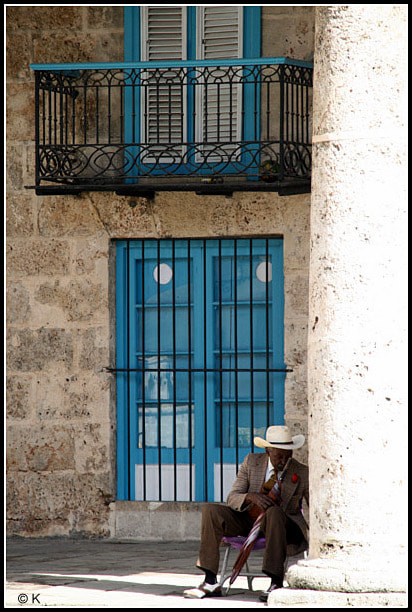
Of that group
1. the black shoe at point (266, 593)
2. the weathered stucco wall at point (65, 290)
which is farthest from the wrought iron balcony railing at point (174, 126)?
the black shoe at point (266, 593)

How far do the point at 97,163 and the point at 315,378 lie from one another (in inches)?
208

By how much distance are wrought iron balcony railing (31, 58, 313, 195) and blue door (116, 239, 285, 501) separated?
0.76m

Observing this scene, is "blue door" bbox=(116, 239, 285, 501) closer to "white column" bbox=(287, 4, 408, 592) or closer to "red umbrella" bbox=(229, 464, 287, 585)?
"red umbrella" bbox=(229, 464, 287, 585)

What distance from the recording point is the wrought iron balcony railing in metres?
9.98

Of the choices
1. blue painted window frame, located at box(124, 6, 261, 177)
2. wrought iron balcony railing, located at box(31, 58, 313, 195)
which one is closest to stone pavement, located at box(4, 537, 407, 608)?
wrought iron balcony railing, located at box(31, 58, 313, 195)

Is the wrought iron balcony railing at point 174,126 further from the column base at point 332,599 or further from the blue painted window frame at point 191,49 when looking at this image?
the column base at point 332,599

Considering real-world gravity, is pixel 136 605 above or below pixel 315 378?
below

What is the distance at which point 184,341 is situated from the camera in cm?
1070

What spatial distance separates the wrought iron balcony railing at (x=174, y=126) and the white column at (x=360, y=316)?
359cm

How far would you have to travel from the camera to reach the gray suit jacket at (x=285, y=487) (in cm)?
751

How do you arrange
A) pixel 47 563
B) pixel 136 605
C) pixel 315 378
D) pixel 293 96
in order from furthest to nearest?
pixel 293 96
pixel 47 563
pixel 136 605
pixel 315 378

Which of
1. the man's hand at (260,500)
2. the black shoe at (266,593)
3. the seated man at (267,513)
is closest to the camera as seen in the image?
the black shoe at (266,593)

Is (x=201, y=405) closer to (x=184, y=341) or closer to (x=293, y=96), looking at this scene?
(x=184, y=341)

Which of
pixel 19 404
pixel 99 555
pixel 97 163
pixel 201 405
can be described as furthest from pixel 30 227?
pixel 99 555
